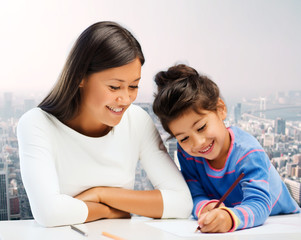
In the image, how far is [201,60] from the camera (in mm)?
2627

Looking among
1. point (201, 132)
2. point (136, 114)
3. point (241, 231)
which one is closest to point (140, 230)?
point (241, 231)

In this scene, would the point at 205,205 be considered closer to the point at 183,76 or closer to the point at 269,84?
the point at 183,76

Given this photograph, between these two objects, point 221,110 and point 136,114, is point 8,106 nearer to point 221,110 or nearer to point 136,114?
point 136,114

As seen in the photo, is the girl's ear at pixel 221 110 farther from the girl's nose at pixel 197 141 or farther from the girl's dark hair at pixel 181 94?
the girl's nose at pixel 197 141

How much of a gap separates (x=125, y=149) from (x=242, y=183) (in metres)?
0.42

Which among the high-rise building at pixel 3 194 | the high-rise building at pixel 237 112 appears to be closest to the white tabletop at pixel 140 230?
the high-rise building at pixel 3 194

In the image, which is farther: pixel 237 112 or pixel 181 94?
pixel 237 112

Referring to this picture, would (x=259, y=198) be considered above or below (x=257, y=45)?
below

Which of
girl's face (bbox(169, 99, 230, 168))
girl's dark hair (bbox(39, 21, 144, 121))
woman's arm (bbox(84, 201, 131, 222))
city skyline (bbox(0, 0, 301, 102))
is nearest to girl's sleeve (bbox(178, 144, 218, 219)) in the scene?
girl's face (bbox(169, 99, 230, 168))

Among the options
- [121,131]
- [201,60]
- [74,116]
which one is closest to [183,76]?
[121,131]

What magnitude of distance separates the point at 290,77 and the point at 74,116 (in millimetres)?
1704

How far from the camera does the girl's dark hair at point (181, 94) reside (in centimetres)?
143

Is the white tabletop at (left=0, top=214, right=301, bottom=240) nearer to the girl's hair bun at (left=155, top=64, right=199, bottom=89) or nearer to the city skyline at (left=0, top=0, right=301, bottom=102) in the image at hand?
the girl's hair bun at (left=155, top=64, right=199, bottom=89)

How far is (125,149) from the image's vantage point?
1.55 metres
